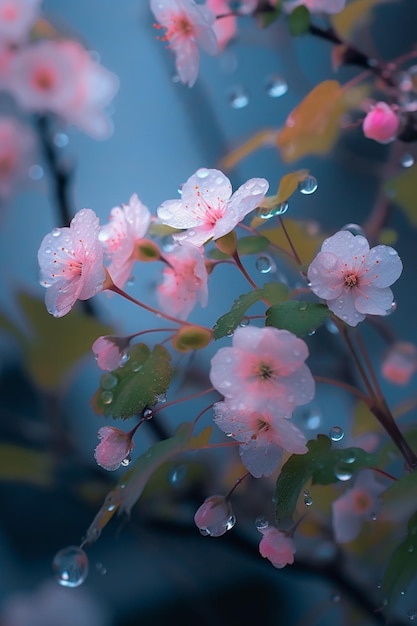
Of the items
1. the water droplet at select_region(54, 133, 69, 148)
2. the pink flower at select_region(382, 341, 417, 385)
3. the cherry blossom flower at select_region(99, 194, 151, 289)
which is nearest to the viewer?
the cherry blossom flower at select_region(99, 194, 151, 289)

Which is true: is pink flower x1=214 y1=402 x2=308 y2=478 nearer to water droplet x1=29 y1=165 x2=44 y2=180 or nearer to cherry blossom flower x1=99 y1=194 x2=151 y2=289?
cherry blossom flower x1=99 y1=194 x2=151 y2=289

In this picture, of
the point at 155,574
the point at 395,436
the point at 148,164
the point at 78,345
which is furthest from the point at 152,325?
the point at 395,436

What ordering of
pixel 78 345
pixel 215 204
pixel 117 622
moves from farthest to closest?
1. pixel 117 622
2. pixel 78 345
3. pixel 215 204

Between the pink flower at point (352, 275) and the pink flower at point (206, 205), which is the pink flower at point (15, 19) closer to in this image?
the pink flower at point (206, 205)

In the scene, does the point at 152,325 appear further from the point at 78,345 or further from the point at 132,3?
the point at 132,3

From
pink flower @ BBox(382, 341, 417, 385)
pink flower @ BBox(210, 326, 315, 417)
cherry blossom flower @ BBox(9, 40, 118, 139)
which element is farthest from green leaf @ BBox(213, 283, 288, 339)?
cherry blossom flower @ BBox(9, 40, 118, 139)

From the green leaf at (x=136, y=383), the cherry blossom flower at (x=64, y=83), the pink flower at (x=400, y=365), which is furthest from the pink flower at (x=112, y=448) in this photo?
the cherry blossom flower at (x=64, y=83)

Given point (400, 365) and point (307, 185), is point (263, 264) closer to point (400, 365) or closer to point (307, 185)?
point (307, 185)
